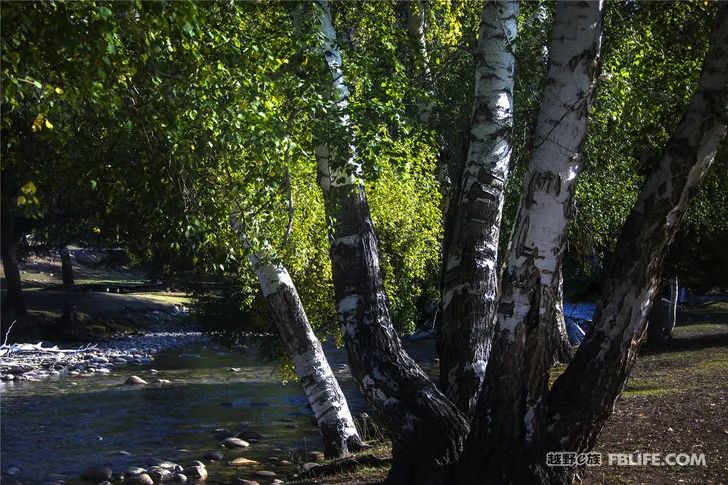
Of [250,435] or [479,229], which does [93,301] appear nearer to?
[250,435]

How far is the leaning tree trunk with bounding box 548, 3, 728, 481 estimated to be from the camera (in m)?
6.32

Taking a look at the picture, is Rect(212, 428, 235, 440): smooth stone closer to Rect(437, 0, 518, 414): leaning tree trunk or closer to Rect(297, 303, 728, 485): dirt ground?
Rect(297, 303, 728, 485): dirt ground

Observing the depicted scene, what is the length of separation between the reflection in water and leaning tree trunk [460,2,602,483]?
30.9 ft

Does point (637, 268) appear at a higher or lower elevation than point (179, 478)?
higher

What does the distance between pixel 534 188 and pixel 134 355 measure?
89.6 ft

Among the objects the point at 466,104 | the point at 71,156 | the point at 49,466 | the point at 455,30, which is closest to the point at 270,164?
the point at 71,156

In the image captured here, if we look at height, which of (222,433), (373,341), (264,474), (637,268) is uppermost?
(637,268)

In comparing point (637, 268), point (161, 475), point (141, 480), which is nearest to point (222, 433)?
point (161, 475)

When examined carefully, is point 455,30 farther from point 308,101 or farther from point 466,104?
point 308,101

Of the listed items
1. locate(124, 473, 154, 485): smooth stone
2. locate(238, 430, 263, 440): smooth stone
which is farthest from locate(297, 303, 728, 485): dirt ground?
locate(238, 430, 263, 440): smooth stone

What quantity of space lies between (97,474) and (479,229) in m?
9.70

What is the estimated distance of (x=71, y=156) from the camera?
8852mm

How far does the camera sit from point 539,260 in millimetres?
6461

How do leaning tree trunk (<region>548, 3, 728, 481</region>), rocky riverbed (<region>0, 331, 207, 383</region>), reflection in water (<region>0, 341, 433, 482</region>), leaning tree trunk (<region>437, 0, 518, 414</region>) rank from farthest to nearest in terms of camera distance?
1. rocky riverbed (<region>0, 331, 207, 383</region>)
2. reflection in water (<region>0, 341, 433, 482</region>)
3. leaning tree trunk (<region>437, 0, 518, 414</region>)
4. leaning tree trunk (<region>548, 3, 728, 481</region>)
